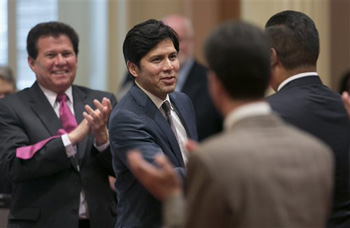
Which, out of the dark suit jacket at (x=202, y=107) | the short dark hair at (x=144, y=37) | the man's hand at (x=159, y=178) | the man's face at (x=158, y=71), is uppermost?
the short dark hair at (x=144, y=37)

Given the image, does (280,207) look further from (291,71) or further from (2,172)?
(2,172)

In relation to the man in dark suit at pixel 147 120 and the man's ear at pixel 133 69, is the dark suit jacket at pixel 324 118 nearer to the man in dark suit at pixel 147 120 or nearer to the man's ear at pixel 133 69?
the man in dark suit at pixel 147 120

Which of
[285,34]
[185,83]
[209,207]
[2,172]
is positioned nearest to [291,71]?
[285,34]

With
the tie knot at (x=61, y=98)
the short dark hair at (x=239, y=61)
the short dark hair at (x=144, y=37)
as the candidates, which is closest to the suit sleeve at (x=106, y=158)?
the tie knot at (x=61, y=98)

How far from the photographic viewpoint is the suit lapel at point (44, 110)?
14.6 ft

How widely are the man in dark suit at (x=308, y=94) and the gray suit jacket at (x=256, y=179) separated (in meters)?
0.99

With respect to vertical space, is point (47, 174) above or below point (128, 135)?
below

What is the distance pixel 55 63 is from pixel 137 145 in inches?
52.0

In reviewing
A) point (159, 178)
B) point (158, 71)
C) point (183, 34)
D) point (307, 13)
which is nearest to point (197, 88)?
point (183, 34)

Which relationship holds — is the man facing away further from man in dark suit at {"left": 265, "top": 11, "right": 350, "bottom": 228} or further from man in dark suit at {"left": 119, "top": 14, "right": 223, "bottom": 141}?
man in dark suit at {"left": 119, "top": 14, "right": 223, "bottom": 141}

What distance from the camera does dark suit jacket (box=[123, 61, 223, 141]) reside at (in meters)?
6.46

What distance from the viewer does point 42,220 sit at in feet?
14.1

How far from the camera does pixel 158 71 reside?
145 inches

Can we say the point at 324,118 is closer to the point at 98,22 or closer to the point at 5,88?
the point at 5,88
